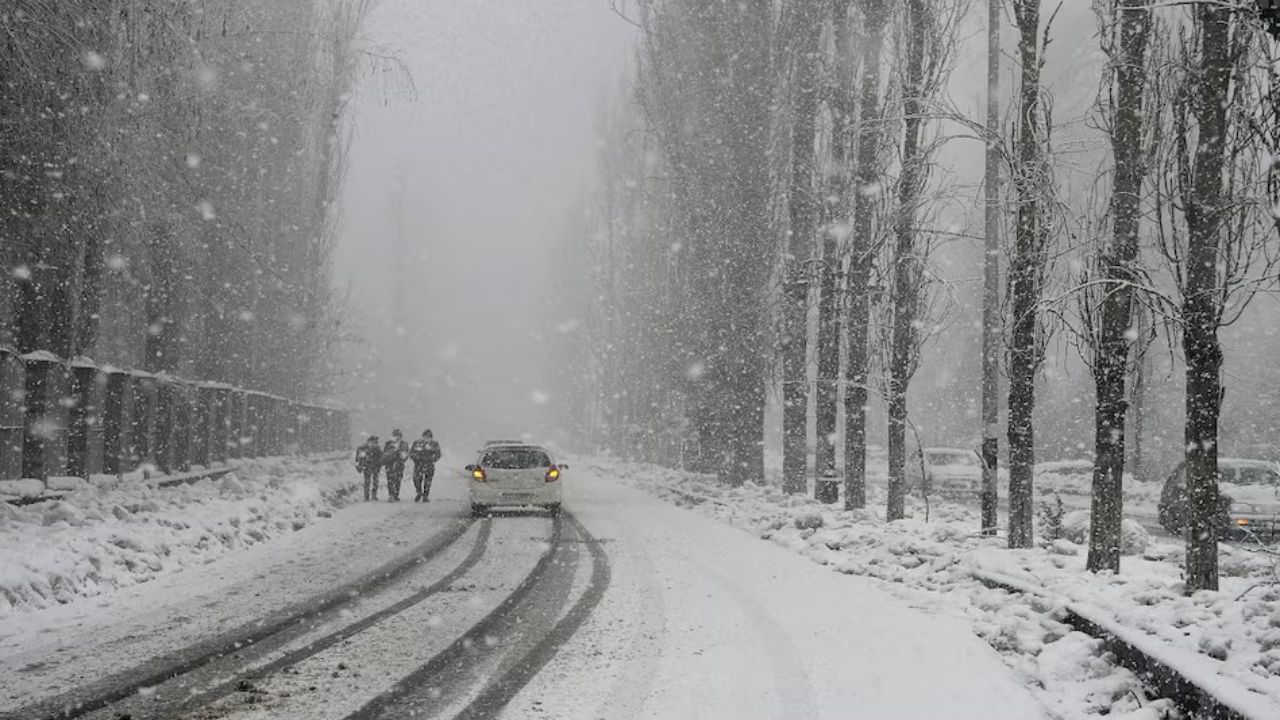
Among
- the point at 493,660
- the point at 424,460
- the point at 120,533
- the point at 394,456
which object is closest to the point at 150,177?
the point at 120,533

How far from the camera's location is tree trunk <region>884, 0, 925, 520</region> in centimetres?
1605

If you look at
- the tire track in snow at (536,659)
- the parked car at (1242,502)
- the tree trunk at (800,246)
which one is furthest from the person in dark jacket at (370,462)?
the parked car at (1242,502)

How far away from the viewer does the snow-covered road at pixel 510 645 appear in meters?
6.28

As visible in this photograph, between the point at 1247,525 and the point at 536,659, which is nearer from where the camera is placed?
the point at 536,659

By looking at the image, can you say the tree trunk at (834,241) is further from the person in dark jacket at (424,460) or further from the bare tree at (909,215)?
the person in dark jacket at (424,460)

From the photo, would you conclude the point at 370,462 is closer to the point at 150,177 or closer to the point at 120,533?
the point at 120,533

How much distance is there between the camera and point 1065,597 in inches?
326

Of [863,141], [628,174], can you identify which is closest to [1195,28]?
[863,141]

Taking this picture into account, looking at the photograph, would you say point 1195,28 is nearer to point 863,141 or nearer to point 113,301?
point 863,141

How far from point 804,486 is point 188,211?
13754 mm

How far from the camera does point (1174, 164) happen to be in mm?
8484

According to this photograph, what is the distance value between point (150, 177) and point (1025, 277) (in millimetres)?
10525

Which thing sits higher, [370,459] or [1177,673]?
[1177,673]

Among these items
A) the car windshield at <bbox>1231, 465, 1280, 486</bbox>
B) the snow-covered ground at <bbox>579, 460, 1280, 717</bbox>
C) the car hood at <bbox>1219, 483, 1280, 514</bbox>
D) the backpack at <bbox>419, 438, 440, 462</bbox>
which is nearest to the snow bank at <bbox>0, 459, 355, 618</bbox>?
the backpack at <bbox>419, 438, 440, 462</bbox>
